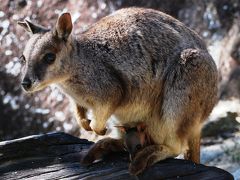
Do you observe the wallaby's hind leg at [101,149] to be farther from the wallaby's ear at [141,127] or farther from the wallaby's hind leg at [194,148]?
the wallaby's hind leg at [194,148]

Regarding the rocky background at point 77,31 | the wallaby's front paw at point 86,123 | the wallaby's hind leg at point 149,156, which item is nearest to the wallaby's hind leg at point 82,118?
the wallaby's front paw at point 86,123

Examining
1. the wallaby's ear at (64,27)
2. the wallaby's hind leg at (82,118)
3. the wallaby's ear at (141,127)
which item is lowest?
the wallaby's ear at (141,127)

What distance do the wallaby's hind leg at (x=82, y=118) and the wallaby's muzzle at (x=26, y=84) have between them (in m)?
0.84

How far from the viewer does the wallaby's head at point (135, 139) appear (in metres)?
5.83

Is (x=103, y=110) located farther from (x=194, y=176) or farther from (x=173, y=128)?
(x=194, y=176)

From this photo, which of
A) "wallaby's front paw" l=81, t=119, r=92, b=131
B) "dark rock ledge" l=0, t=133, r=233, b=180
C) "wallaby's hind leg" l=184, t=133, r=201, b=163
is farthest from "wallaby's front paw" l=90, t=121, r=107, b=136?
"wallaby's hind leg" l=184, t=133, r=201, b=163

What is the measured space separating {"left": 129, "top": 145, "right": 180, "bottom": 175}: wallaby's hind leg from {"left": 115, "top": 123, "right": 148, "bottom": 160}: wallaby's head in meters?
0.08

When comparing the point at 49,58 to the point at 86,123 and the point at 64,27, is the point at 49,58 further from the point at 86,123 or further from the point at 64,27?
the point at 86,123

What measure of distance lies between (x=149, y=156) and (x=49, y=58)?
1.25 m

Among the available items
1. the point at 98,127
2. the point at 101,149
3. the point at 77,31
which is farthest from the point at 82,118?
the point at 77,31

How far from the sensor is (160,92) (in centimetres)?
586

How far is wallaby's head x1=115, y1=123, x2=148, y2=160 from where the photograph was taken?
5828 mm

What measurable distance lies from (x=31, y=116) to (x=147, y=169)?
4.80 m

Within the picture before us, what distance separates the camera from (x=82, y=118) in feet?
19.9
